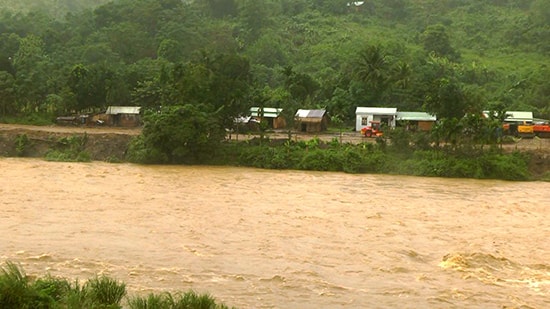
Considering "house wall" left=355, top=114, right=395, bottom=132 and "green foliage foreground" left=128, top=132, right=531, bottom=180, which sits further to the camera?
"house wall" left=355, top=114, right=395, bottom=132

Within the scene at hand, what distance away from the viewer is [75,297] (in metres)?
8.55

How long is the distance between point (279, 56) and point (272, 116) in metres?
16.0

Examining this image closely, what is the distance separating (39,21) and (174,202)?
3866cm

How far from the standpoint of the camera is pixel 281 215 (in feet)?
59.9

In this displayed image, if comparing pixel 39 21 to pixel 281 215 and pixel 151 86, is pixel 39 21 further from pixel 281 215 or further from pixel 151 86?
pixel 281 215

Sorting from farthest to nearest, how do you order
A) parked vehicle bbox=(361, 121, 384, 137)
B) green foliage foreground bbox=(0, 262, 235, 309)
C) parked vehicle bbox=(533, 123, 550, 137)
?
parked vehicle bbox=(533, 123, 550, 137) < parked vehicle bbox=(361, 121, 384, 137) < green foliage foreground bbox=(0, 262, 235, 309)

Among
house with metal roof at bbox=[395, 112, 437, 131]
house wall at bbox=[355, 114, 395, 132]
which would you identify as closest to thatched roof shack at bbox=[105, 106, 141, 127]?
house wall at bbox=[355, 114, 395, 132]

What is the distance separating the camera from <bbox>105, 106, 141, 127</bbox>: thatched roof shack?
34125mm

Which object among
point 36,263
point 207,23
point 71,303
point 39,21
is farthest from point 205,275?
point 39,21

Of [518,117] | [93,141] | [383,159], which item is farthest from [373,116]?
[93,141]

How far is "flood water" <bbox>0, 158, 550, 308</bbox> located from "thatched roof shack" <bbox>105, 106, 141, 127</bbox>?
382 inches

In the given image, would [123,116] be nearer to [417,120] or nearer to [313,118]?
[313,118]

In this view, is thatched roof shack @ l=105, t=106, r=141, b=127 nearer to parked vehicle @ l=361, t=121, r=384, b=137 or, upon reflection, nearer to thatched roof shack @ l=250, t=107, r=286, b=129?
thatched roof shack @ l=250, t=107, r=286, b=129

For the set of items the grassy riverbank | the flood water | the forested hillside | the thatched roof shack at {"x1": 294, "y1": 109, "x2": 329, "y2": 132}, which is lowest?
the flood water
